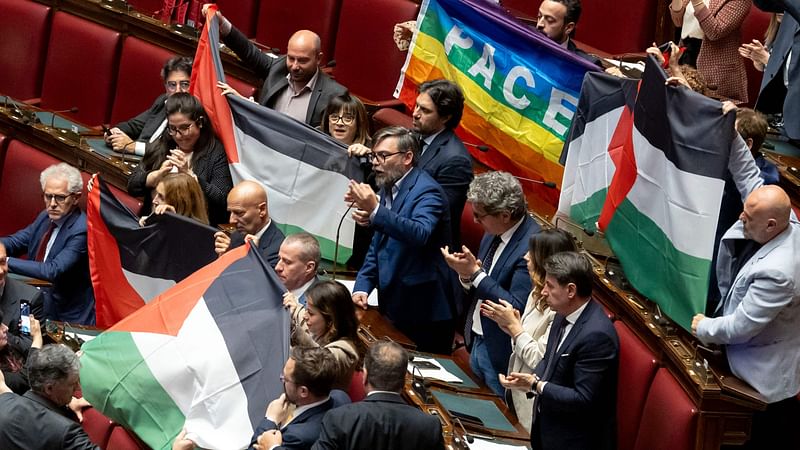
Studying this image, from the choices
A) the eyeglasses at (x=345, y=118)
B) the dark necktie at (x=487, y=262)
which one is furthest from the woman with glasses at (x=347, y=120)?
the dark necktie at (x=487, y=262)

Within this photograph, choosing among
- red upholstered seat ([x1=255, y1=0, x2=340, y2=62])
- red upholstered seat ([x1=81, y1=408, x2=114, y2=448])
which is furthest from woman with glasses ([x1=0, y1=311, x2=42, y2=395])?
red upholstered seat ([x1=255, y1=0, x2=340, y2=62])

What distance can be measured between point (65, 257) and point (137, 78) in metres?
1.63

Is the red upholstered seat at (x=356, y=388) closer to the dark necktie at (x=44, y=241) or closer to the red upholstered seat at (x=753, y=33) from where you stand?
the dark necktie at (x=44, y=241)

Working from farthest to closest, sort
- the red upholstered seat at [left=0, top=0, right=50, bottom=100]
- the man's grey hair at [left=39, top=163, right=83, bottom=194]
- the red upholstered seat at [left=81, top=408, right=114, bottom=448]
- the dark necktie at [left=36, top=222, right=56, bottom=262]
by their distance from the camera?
the red upholstered seat at [left=0, top=0, right=50, bottom=100], the dark necktie at [left=36, top=222, right=56, bottom=262], the man's grey hair at [left=39, top=163, right=83, bottom=194], the red upholstered seat at [left=81, top=408, right=114, bottom=448]

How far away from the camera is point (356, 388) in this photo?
13.7 ft

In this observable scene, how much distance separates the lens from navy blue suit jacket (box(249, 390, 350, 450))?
3.70 m

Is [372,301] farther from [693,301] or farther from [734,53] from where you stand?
[734,53]

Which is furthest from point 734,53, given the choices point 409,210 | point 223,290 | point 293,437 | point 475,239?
point 293,437

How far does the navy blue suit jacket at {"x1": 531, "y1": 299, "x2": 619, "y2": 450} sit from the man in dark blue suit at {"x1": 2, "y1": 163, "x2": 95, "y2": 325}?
2.24m

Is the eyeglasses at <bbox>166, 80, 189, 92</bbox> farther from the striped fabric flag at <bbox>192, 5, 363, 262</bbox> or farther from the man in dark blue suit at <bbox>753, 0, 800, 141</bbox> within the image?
the man in dark blue suit at <bbox>753, 0, 800, 141</bbox>

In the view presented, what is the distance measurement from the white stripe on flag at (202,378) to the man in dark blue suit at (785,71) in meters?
2.01

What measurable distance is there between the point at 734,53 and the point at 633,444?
5.94 ft

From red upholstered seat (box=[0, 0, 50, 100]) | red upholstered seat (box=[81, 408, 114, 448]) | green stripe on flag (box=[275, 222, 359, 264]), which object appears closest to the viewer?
red upholstered seat (box=[81, 408, 114, 448])

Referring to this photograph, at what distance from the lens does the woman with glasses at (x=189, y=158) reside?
17.7 feet
